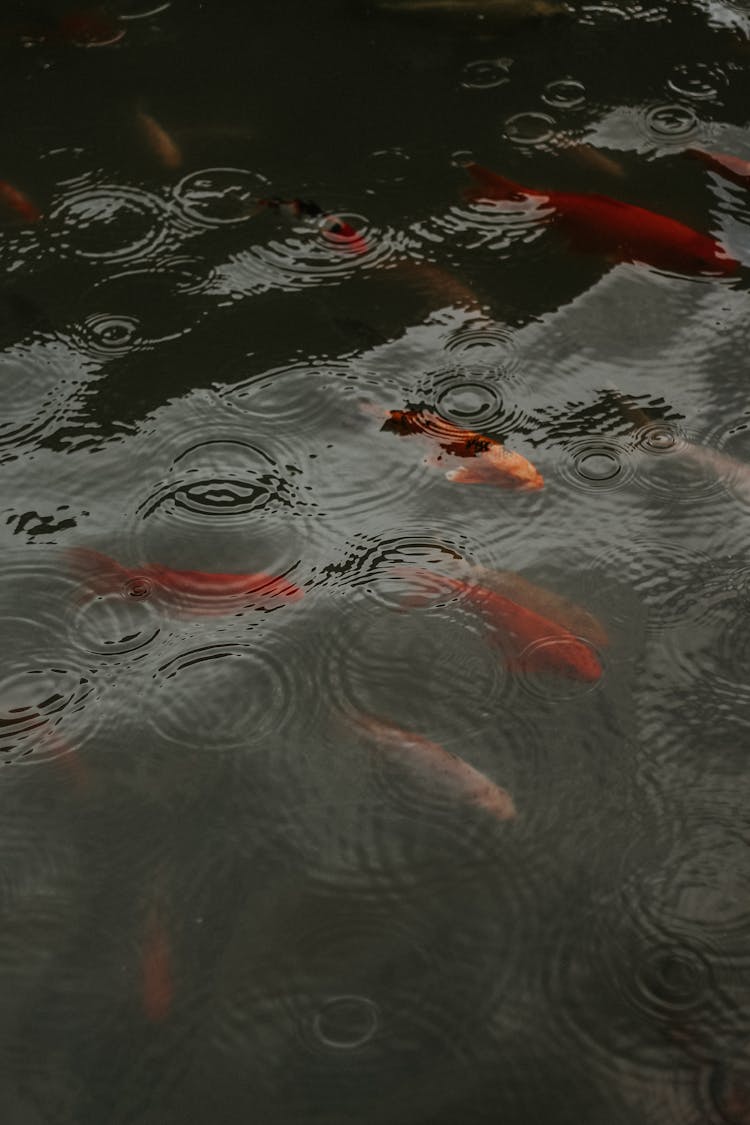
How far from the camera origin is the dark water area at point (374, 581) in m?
2.09

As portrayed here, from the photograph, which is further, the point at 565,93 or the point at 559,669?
the point at 565,93

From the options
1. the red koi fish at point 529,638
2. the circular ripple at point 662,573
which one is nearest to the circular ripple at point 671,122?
the circular ripple at point 662,573

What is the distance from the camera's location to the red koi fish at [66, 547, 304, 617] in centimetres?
268

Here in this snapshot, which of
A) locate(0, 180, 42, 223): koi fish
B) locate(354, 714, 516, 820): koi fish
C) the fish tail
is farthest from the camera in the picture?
locate(0, 180, 42, 223): koi fish

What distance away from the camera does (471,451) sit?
9.73 feet

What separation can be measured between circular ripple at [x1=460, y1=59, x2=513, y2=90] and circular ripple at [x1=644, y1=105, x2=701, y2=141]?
50 cm

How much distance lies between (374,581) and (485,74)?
2197mm

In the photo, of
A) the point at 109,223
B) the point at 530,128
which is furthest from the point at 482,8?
the point at 109,223

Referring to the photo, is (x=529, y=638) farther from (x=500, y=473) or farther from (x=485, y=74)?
(x=485, y=74)

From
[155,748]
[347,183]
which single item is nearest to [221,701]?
[155,748]

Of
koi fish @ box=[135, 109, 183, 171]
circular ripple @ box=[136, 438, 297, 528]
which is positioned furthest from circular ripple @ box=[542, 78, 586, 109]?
circular ripple @ box=[136, 438, 297, 528]

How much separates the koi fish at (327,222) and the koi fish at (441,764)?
63.3 inches

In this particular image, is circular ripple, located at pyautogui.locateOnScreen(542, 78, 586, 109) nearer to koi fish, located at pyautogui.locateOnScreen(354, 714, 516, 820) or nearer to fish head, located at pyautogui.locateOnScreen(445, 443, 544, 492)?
fish head, located at pyautogui.locateOnScreen(445, 443, 544, 492)

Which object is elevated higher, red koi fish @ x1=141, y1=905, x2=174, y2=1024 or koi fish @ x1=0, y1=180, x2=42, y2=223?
koi fish @ x1=0, y1=180, x2=42, y2=223
